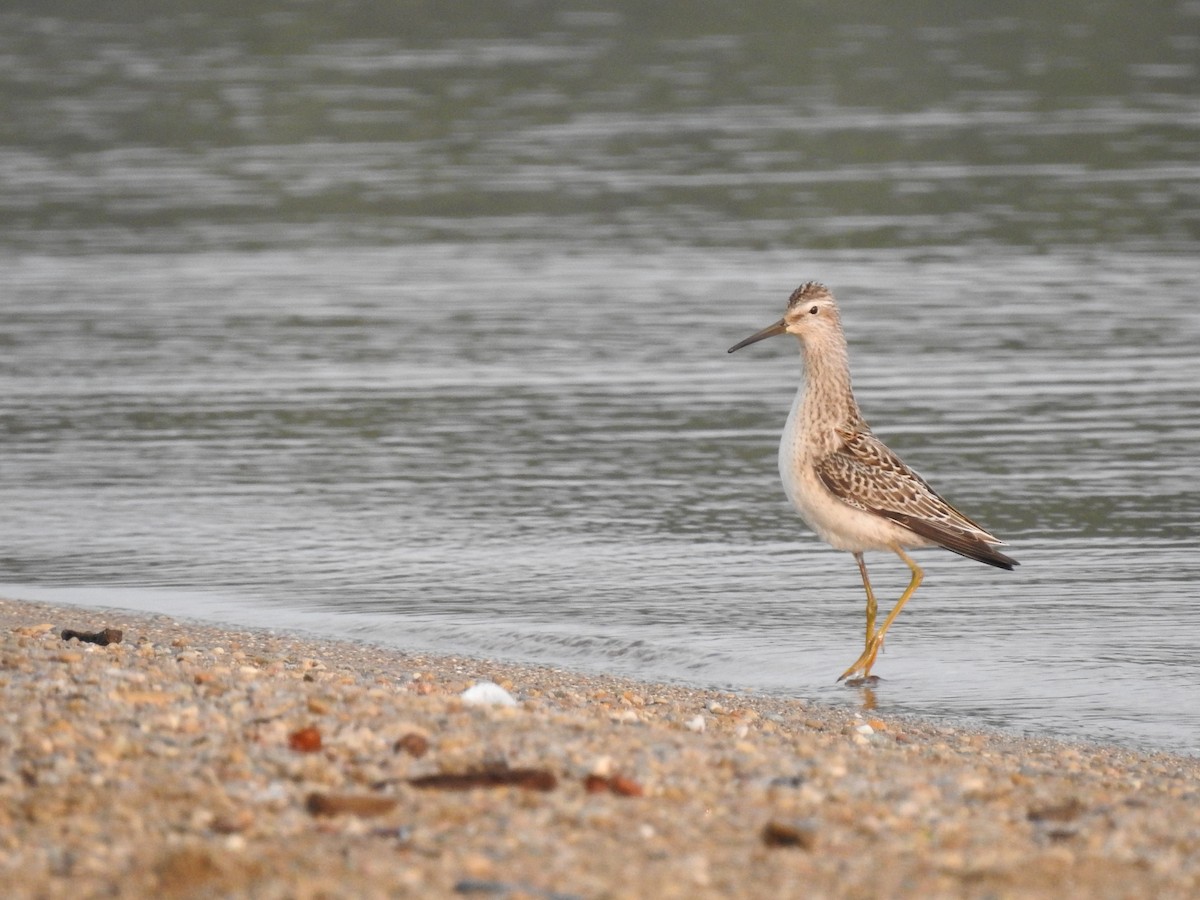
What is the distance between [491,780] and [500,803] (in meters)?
0.18

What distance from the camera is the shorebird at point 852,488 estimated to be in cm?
1097

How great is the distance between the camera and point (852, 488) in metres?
11.0

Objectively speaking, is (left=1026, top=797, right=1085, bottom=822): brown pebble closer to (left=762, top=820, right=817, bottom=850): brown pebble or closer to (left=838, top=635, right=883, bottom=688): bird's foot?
(left=762, top=820, right=817, bottom=850): brown pebble

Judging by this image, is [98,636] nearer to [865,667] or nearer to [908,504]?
[865,667]

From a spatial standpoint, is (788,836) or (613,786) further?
(613,786)

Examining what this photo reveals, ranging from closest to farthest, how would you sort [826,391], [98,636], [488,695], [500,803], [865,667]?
[500,803], [488,695], [98,636], [865,667], [826,391]

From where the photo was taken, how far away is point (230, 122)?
34500 millimetres

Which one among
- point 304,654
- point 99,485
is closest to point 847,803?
point 304,654

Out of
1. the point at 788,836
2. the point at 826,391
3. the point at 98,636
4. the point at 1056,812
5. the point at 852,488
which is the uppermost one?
the point at 826,391

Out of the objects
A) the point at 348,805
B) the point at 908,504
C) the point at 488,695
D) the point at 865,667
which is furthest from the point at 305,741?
the point at 908,504

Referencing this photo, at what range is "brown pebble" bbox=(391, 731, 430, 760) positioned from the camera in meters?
7.02

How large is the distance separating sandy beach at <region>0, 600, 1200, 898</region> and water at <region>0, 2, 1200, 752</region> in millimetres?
2627

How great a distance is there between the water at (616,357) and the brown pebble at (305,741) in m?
3.99

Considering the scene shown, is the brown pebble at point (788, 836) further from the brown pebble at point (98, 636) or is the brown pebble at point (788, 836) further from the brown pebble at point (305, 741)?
the brown pebble at point (98, 636)
